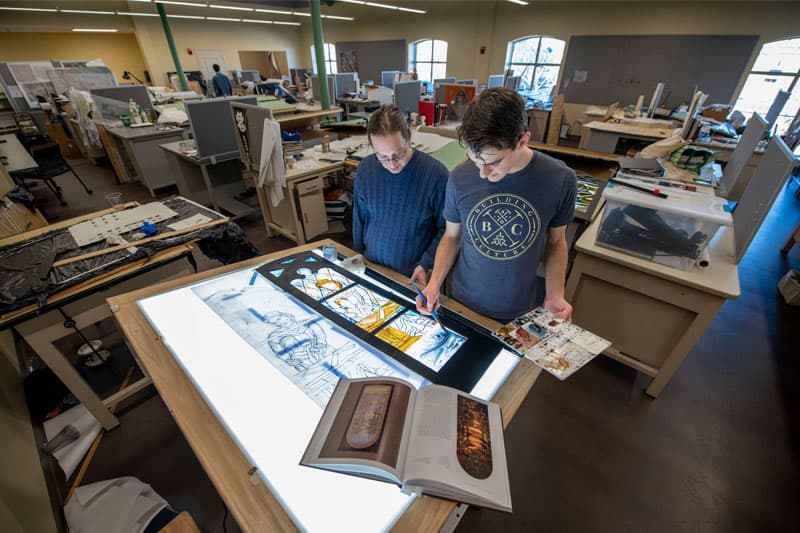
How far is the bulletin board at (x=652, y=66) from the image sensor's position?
586 centimetres

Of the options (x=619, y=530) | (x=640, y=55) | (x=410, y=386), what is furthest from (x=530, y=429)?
(x=640, y=55)

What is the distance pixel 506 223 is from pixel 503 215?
29mm

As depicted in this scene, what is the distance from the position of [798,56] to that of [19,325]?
9.95 m

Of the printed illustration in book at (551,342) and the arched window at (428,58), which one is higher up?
the arched window at (428,58)

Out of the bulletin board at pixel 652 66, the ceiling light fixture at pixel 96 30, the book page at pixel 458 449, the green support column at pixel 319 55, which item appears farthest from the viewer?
the ceiling light fixture at pixel 96 30

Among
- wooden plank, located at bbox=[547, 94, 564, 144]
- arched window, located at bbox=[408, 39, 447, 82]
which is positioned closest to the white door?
arched window, located at bbox=[408, 39, 447, 82]

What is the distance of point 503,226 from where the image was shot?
107cm

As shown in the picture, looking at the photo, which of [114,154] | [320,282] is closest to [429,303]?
[320,282]

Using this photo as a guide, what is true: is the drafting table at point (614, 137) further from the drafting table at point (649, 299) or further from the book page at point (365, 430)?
the book page at point (365, 430)

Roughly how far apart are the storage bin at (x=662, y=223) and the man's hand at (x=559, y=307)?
28.2 inches

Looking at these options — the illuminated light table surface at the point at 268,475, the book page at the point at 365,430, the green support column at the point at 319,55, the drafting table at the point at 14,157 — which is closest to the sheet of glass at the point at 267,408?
the illuminated light table surface at the point at 268,475

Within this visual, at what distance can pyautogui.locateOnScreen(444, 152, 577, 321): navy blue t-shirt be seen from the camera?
1.00 m

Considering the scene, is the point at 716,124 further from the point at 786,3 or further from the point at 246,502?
the point at 246,502

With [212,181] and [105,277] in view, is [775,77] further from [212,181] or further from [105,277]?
[105,277]
